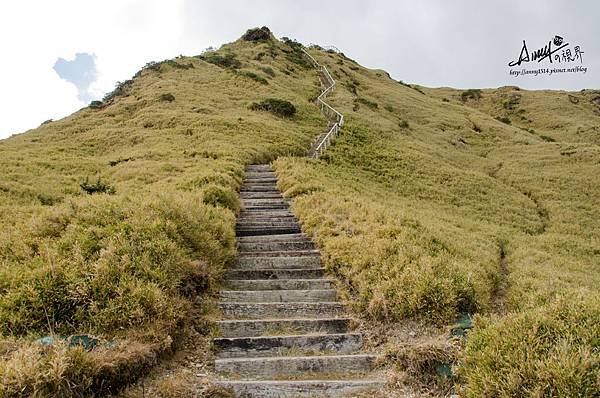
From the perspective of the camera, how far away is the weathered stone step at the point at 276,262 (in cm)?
1069

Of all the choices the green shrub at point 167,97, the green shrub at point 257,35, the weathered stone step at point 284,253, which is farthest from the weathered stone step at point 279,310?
the green shrub at point 257,35

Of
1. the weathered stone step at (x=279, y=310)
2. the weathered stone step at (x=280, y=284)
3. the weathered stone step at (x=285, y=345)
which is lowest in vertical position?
the weathered stone step at (x=285, y=345)

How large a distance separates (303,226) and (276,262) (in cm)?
267

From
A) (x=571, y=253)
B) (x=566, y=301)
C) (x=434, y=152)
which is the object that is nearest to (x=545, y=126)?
(x=434, y=152)

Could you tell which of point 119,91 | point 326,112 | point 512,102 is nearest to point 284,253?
point 326,112

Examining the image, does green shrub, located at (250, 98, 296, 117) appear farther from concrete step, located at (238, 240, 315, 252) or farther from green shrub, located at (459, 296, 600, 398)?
green shrub, located at (459, 296, 600, 398)

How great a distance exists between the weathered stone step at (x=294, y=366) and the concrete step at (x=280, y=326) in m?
0.91

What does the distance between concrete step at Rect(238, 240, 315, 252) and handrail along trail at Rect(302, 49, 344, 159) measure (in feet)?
49.4

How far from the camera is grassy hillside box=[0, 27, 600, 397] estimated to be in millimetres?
5488

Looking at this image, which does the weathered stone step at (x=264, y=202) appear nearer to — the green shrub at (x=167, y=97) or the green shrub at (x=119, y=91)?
the green shrub at (x=167, y=97)

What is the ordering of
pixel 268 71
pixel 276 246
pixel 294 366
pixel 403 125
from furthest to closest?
1. pixel 268 71
2. pixel 403 125
3. pixel 276 246
4. pixel 294 366

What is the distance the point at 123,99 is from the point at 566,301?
39.7 m

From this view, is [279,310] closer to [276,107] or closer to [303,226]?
[303,226]

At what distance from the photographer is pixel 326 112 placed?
42.2 meters
